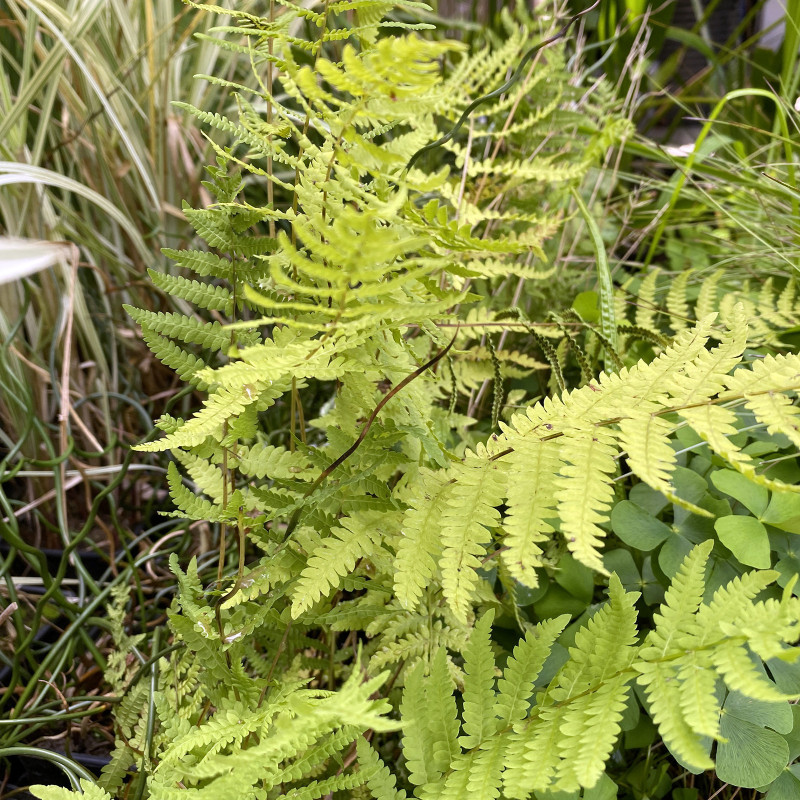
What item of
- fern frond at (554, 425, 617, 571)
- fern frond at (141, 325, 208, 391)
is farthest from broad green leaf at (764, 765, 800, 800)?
fern frond at (141, 325, 208, 391)

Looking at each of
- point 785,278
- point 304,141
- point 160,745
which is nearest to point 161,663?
point 160,745

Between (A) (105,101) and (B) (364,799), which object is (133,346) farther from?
(B) (364,799)

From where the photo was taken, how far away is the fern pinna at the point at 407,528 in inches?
15.7

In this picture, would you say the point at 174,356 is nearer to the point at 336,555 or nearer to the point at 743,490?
the point at 336,555

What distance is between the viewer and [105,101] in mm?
1021

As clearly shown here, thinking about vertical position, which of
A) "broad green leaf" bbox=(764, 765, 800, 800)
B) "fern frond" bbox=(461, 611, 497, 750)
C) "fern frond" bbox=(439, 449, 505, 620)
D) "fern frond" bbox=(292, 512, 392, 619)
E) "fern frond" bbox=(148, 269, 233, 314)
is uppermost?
"fern frond" bbox=(148, 269, 233, 314)

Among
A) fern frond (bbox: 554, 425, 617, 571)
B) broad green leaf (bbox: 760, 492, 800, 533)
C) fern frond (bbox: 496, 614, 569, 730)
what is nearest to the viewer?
fern frond (bbox: 554, 425, 617, 571)

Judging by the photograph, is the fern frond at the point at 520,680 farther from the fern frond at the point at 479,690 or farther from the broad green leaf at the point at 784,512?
the broad green leaf at the point at 784,512

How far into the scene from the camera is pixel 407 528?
0.48m

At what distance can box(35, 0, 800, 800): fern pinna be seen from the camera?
40 centimetres

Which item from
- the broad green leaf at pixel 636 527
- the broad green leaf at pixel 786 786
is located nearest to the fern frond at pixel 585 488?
the broad green leaf at pixel 636 527

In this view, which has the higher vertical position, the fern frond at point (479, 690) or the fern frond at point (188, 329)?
the fern frond at point (188, 329)

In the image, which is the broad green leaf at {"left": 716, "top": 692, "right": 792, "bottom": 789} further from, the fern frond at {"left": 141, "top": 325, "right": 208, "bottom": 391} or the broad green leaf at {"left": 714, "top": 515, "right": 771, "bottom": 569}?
the fern frond at {"left": 141, "top": 325, "right": 208, "bottom": 391}

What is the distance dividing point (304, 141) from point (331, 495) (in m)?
0.28
